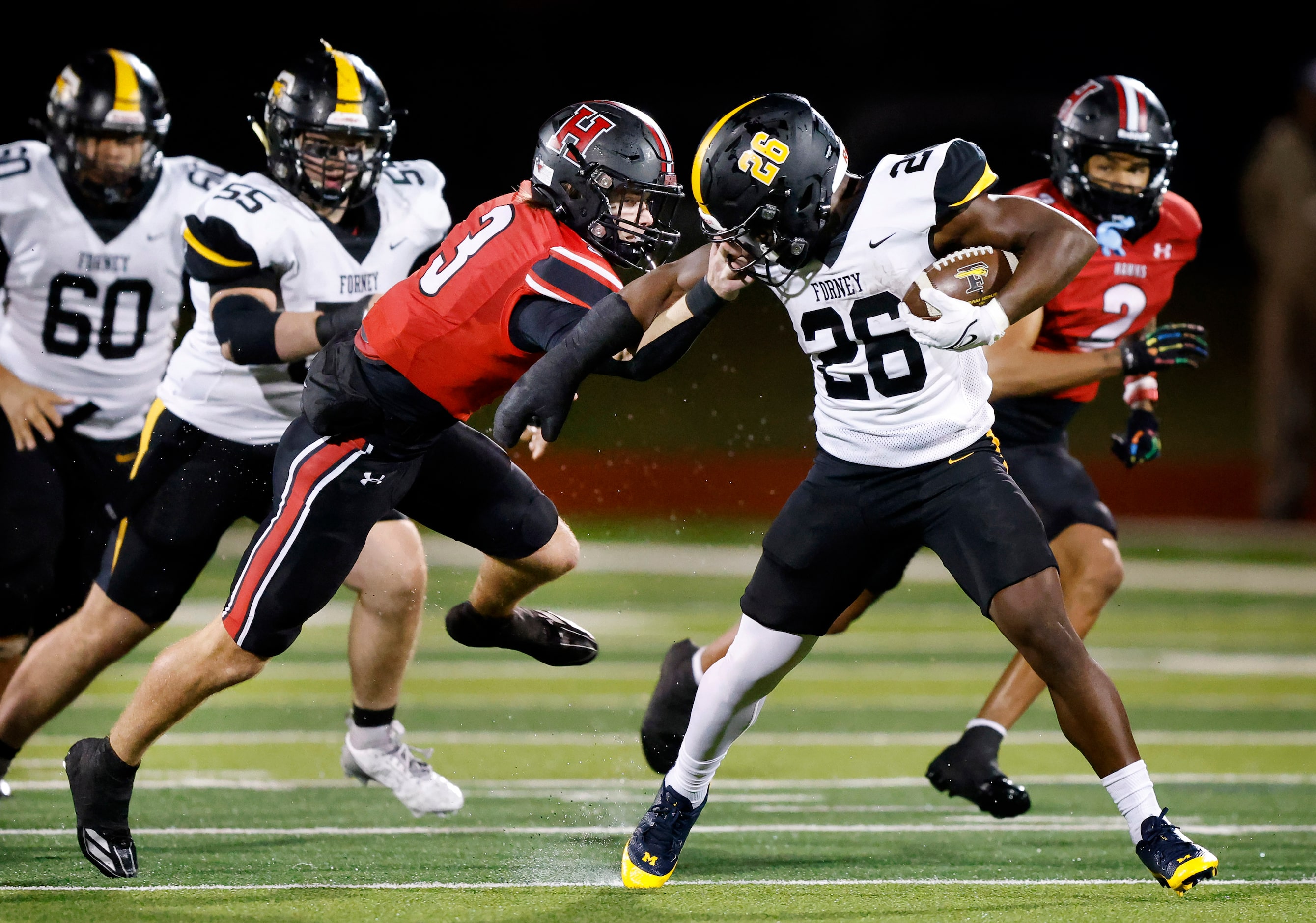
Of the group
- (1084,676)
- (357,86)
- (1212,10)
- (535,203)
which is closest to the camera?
(1084,676)

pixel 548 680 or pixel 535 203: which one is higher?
pixel 535 203

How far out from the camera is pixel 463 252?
3764mm

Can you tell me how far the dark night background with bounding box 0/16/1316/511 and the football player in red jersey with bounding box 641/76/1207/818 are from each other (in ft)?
28.3

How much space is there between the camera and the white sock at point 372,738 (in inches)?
182

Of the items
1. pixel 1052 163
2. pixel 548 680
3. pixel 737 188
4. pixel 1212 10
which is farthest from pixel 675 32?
pixel 737 188

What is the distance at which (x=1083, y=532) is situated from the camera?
4645 mm

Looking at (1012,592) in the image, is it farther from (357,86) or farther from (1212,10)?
(1212,10)

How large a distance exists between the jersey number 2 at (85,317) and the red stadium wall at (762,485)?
5995 millimetres

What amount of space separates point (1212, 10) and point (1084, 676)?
14689mm

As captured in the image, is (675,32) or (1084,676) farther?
(675,32)

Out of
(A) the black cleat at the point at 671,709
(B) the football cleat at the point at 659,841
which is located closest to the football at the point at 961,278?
(B) the football cleat at the point at 659,841

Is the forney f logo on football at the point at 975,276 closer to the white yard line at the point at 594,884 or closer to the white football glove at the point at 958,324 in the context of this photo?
the white football glove at the point at 958,324

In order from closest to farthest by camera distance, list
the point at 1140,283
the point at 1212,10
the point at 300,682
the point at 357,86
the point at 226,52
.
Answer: the point at 357,86 < the point at 1140,283 < the point at 300,682 < the point at 226,52 < the point at 1212,10

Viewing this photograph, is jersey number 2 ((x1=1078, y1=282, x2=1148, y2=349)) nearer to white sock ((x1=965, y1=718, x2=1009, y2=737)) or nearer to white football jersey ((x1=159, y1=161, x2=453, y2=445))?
white sock ((x1=965, y1=718, x2=1009, y2=737))
